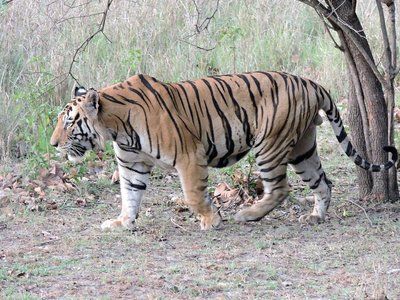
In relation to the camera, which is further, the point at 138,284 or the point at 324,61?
the point at 324,61

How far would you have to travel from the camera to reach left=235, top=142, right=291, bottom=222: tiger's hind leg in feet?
23.5

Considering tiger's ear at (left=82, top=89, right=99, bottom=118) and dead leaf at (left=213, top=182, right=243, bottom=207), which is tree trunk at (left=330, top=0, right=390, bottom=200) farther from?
tiger's ear at (left=82, top=89, right=99, bottom=118)

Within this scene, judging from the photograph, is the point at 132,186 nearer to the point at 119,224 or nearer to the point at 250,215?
the point at 119,224

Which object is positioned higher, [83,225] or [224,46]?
[224,46]

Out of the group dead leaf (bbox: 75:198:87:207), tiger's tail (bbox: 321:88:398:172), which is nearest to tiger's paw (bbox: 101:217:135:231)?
dead leaf (bbox: 75:198:87:207)

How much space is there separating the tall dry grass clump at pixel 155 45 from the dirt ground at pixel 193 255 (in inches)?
107

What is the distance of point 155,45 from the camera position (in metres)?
12.1

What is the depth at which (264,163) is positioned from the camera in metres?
7.16

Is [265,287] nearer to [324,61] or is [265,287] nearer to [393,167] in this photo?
[393,167]

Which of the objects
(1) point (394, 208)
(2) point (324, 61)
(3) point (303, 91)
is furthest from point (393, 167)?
(2) point (324, 61)

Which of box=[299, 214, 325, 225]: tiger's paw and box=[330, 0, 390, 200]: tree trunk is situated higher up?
box=[330, 0, 390, 200]: tree trunk

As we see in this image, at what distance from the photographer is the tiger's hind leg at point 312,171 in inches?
289

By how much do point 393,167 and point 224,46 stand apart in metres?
4.74

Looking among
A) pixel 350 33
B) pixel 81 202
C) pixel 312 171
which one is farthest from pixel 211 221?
pixel 350 33
